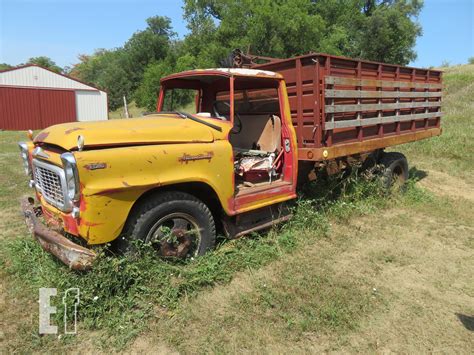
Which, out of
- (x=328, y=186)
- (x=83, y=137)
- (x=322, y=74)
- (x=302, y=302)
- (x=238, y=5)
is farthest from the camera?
(x=238, y=5)

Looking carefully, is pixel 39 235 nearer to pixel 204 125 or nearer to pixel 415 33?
pixel 204 125

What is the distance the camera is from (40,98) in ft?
84.7

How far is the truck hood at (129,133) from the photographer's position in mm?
3330

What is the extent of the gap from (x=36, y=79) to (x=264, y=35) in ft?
52.0

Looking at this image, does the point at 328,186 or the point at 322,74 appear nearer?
the point at 322,74

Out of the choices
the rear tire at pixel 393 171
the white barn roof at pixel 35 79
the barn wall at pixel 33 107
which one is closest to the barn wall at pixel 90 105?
the barn wall at pixel 33 107

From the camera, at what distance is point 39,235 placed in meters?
3.59

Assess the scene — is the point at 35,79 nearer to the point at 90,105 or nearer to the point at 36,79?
the point at 36,79

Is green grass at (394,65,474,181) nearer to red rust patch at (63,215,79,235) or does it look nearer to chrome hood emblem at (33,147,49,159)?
red rust patch at (63,215,79,235)

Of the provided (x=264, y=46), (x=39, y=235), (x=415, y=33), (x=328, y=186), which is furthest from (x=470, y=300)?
(x=415, y=33)

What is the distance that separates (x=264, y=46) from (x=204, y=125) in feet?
84.0

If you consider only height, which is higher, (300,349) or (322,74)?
(322,74)

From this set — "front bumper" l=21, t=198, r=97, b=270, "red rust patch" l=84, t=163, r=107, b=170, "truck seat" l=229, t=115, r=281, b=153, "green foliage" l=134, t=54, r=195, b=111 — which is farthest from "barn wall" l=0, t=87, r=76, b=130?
"red rust patch" l=84, t=163, r=107, b=170

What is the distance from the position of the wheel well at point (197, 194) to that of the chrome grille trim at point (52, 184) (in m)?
0.59
